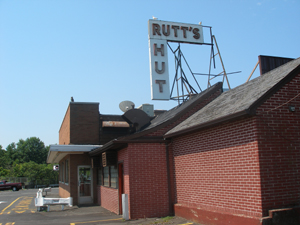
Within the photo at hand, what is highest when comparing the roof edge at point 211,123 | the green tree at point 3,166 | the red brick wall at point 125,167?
the roof edge at point 211,123

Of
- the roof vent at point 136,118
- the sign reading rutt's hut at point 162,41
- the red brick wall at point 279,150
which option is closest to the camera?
the red brick wall at point 279,150

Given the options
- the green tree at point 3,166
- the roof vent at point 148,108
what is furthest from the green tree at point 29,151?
the roof vent at point 148,108

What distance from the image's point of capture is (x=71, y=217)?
43.2 ft

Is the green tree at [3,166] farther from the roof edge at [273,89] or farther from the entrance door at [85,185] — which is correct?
the roof edge at [273,89]

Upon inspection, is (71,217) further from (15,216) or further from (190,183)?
(190,183)

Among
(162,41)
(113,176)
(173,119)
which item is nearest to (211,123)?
(173,119)

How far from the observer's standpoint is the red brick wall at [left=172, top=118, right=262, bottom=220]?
783 centimetres

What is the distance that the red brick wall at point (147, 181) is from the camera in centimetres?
1141

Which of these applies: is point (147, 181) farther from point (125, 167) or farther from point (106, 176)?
point (106, 176)

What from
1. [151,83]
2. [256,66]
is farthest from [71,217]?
[256,66]

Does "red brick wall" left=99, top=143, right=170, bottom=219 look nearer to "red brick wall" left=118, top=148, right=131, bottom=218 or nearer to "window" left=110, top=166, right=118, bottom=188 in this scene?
"red brick wall" left=118, top=148, right=131, bottom=218

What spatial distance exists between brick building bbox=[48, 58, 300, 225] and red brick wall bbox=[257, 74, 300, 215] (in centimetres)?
2

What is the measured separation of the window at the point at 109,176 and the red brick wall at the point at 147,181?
7.50 feet

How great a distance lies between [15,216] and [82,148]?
5.11m
